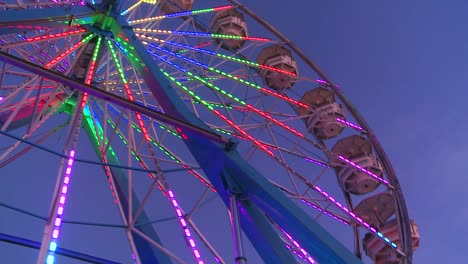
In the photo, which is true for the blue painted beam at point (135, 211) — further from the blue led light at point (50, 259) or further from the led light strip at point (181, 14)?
the blue led light at point (50, 259)

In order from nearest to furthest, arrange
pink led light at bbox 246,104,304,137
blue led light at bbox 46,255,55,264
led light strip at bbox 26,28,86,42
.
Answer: blue led light at bbox 46,255,55,264
led light strip at bbox 26,28,86,42
pink led light at bbox 246,104,304,137

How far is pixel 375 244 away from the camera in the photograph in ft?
36.1

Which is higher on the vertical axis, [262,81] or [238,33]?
[238,33]

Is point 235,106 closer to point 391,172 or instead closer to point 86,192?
point 391,172

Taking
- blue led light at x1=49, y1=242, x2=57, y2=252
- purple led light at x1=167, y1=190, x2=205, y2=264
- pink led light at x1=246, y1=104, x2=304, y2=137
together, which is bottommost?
blue led light at x1=49, y1=242, x2=57, y2=252

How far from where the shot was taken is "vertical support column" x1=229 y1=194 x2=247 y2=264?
4941 mm

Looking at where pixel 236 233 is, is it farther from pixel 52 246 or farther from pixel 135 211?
pixel 135 211

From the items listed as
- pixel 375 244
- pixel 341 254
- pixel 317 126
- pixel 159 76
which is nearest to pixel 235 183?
pixel 341 254

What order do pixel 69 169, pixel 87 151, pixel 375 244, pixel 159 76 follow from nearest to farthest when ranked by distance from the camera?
pixel 69 169
pixel 159 76
pixel 375 244
pixel 87 151

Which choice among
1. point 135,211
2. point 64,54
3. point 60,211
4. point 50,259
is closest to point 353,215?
point 135,211

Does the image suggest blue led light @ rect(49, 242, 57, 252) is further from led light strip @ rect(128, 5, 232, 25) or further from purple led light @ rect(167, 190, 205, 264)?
led light strip @ rect(128, 5, 232, 25)

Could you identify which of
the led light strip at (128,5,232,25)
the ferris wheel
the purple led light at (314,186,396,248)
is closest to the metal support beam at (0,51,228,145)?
the ferris wheel

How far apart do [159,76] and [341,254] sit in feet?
10.6

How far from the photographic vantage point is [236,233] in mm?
5418
